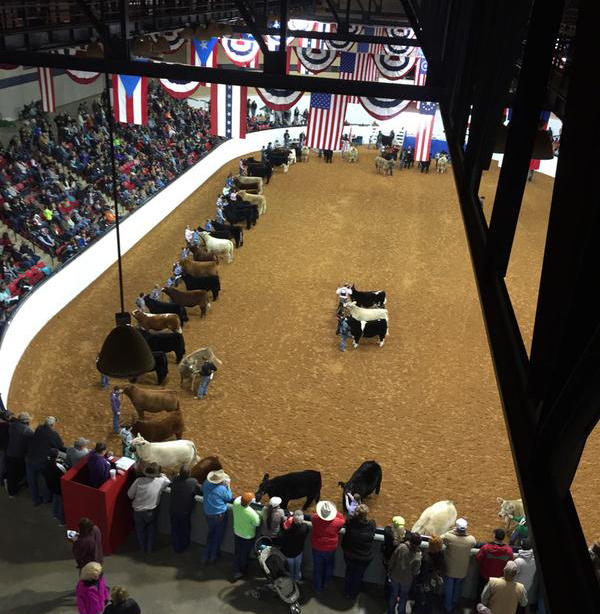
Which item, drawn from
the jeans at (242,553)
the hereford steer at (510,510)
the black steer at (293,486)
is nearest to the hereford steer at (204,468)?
the black steer at (293,486)

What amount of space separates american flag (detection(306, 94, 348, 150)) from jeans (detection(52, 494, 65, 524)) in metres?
14.6

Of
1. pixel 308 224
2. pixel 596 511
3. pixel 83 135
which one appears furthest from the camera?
pixel 83 135

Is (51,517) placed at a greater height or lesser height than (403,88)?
lesser

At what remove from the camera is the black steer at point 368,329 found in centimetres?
1341

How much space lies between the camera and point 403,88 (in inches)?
277

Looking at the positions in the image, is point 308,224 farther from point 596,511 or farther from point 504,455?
point 596,511

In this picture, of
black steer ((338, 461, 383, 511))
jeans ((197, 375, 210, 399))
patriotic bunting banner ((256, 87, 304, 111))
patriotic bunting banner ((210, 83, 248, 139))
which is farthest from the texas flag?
black steer ((338, 461, 383, 511))

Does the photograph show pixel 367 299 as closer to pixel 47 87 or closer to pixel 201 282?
pixel 201 282

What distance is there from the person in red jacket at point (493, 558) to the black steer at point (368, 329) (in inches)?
260

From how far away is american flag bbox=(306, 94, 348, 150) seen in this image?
63.9 ft

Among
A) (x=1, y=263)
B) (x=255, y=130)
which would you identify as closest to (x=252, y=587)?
(x=1, y=263)

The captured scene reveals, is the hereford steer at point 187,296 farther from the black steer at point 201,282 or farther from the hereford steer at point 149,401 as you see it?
the hereford steer at point 149,401

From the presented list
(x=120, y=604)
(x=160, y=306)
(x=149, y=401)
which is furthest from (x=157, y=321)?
(x=120, y=604)

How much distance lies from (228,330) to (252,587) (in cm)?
703
